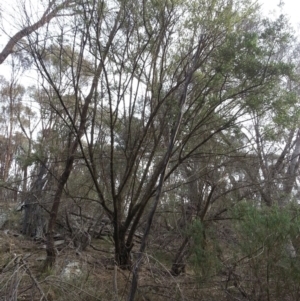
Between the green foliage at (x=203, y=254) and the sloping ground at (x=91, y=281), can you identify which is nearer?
the sloping ground at (x=91, y=281)

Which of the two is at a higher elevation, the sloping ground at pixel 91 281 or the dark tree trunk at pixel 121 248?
the dark tree trunk at pixel 121 248

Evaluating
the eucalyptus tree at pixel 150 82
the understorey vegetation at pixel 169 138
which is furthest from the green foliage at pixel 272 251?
the eucalyptus tree at pixel 150 82

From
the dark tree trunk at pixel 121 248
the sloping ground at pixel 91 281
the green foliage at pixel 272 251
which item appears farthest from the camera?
the dark tree trunk at pixel 121 248

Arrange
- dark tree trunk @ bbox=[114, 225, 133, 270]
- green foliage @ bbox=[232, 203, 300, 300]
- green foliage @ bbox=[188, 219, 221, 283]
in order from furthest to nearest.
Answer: dark tree trunk @ bbox=[114, 225, 133, 270], green foliage @ bbox=[188, 219, 221, 283], green foliage @ bbox=[232, 203, 300, 300]

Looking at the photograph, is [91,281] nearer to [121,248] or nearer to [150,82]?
[121,248]

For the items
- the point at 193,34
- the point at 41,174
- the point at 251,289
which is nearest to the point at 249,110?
the point at 193,34

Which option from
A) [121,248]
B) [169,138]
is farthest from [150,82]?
[121,248]

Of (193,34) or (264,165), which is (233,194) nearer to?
(264,165)

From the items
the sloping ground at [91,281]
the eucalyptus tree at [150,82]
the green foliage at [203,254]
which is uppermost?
the eucalyptus tree at [150,82]

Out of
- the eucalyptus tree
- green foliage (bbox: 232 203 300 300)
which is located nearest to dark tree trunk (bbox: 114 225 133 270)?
the eucalyptus tree

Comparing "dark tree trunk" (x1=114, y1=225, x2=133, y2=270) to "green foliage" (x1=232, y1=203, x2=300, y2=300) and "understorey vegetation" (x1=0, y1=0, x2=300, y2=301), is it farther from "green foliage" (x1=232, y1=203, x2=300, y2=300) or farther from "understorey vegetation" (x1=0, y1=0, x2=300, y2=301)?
"green foliage" (x1=232, y1=203, x2=300, y2=300)

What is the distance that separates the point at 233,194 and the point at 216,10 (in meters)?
3.63

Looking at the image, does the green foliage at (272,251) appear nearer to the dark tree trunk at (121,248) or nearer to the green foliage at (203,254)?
the green foliage at (203,254)

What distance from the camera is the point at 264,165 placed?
29.5 ft
